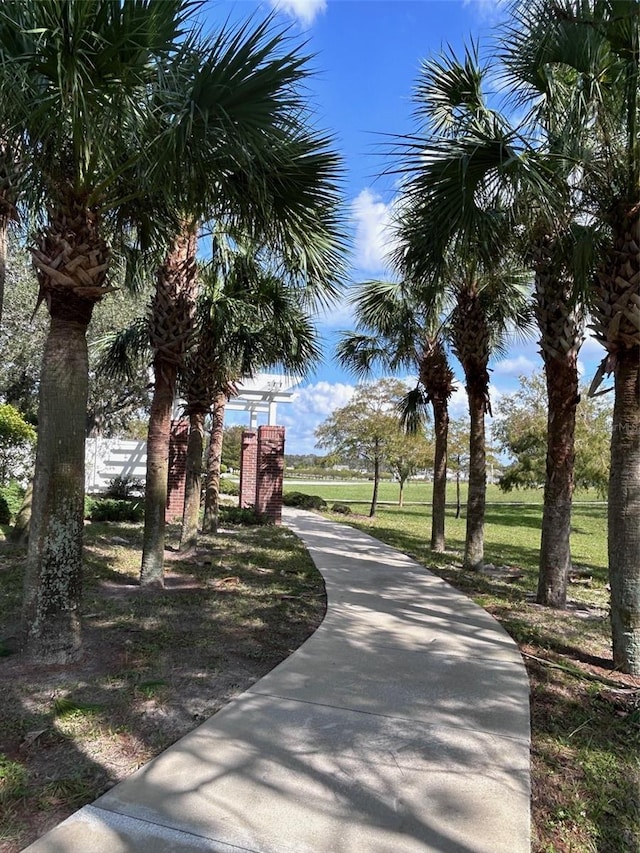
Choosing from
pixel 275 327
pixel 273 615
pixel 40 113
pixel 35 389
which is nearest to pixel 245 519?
pixel 275 327

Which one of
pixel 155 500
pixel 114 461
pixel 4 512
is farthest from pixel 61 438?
pixel 114 461

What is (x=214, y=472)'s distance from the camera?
11.8 m

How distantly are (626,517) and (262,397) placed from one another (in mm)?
17988

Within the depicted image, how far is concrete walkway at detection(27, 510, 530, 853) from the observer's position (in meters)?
2.37

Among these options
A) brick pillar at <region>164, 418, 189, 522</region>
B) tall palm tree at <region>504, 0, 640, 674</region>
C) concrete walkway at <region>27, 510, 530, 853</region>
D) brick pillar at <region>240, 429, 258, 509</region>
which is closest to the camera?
concrete walkway at <region>27, 510, 530, 853</region>

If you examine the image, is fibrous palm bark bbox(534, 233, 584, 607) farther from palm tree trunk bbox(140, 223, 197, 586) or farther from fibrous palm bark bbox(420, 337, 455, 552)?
fibrous palm bark bbox(420, 337, 455, 552)

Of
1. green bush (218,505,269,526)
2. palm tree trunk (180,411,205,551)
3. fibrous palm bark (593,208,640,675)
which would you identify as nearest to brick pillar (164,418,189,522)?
green bush (218,505,269,526)

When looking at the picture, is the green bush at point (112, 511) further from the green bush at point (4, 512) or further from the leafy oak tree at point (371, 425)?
the leafy oak tree at point (371, 425)

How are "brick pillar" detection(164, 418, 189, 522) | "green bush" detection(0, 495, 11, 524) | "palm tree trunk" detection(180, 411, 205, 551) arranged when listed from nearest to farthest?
"palm tree trunk" detection(180, 411, 205, 551)
"green bush" detection(0, 495, 11, 524)
"brick pillar" detection(164, 418, 189, 522)

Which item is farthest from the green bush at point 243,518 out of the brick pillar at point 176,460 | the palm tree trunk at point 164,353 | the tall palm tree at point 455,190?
the tall palm tree at point 455,190

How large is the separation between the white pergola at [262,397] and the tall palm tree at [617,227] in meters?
15.5

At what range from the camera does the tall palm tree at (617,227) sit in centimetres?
450

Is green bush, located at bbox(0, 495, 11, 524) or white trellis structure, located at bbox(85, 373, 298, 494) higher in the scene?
white trellis structure, located at bbox(85, 373, 298, 494)

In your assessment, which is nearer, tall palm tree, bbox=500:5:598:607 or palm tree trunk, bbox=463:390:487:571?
tall palm tree, bbox=500:5:598:607
